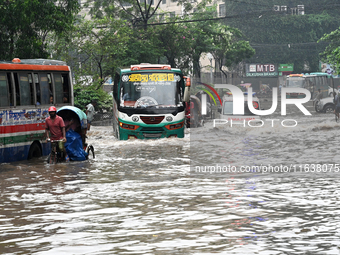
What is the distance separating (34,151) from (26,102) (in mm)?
1453

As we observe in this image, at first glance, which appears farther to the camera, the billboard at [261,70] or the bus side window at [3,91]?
the billboard at [261,70]

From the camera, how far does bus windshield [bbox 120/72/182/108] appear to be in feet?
70.7

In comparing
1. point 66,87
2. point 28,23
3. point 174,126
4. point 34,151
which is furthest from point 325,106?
point 34,151

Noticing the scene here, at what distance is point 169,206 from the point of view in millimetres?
9492

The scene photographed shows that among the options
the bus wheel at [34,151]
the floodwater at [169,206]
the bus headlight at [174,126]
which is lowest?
the floodwater at [169,206]

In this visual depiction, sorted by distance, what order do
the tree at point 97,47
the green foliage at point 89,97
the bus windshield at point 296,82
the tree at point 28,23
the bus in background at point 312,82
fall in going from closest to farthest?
the tree at point 28,23 → the green foliage at point 89,97 → the tree at point 97,47 → the bus in background at point 312,82 → the bus windshield at point 296,82

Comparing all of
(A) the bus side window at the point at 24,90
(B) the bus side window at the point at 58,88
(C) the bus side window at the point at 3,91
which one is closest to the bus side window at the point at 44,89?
(B) the bus side window at the point at 58,88

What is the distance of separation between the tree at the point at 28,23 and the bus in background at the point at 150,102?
309cm

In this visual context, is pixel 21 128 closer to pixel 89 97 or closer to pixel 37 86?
pixel 37 86

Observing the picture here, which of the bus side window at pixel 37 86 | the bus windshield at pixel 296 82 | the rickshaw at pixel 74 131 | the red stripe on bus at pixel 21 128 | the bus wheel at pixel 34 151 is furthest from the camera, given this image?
the bus windshield at pixel 296 82

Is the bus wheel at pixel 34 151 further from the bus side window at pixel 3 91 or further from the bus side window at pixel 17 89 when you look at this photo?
the bus side window at pixel 3 91

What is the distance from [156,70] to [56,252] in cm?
1571

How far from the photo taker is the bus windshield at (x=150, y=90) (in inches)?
849

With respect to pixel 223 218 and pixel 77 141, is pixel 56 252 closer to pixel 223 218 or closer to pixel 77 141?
pixel 223 218
